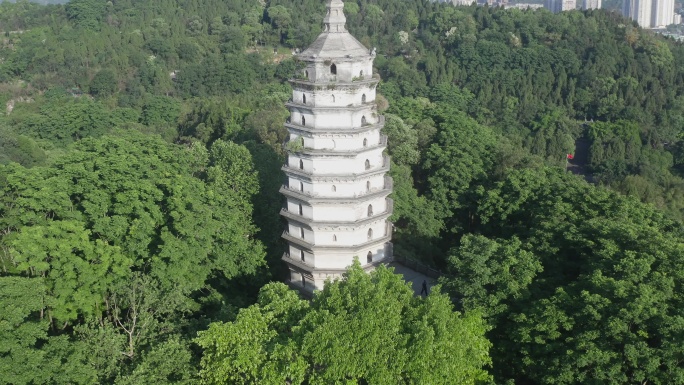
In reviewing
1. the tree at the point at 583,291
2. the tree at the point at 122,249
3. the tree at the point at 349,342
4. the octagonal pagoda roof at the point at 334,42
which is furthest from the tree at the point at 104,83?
the tree at the point at 349,342

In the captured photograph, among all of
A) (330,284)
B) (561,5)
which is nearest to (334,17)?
(330,284)

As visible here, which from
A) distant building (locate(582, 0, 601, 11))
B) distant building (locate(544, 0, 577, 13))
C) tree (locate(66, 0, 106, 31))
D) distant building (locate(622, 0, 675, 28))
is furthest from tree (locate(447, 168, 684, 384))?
distant building (locate(582, 0, 601, 11))

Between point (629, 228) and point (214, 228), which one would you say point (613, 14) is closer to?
point (629, 228)

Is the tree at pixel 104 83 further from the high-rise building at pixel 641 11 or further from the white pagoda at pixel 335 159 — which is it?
the high-rise building at pixel 641 11

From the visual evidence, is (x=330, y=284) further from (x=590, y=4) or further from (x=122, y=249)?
(x=590, y=4)

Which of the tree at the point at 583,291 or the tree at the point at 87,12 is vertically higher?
the tree at the point at 87,12

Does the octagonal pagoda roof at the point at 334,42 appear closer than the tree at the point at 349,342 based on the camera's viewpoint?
No

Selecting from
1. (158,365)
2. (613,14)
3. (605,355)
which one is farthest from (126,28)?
(605,355)
